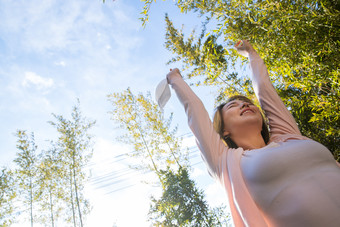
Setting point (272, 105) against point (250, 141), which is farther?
point (272, 105)

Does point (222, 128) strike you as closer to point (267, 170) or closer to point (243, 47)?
point (267, 170)

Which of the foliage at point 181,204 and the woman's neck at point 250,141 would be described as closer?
the woman's neck at point 250,141

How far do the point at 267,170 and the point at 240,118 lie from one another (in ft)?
1.11

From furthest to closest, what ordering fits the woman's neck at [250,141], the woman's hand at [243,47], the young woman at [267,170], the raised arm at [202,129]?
the woman's hand at [243,47] → the woman's neck at [250,141] → the raised arm at [202,129] → the young woman at [267,170]

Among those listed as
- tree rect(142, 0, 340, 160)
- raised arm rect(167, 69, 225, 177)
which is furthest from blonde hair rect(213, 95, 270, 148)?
tree rect(142, 0, 340, 160)

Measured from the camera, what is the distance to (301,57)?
2.46m

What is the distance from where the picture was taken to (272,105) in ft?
3.86

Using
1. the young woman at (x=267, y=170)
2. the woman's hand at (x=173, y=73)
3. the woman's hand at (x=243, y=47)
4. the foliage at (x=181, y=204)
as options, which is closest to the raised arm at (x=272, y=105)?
the young woman at (x=267, y=170)

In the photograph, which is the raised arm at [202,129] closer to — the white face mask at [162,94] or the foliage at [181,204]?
the white face mask at [162,94]

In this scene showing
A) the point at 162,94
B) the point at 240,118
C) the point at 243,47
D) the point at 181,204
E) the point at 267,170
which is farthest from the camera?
the point at 181,204

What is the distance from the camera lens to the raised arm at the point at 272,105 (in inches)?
43.2

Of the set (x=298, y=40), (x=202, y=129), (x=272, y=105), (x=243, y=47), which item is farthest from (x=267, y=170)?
(x=298, y=40)

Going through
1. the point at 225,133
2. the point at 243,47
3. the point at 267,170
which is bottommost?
the point at 267,170

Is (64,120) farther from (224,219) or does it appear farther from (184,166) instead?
(224,219)
